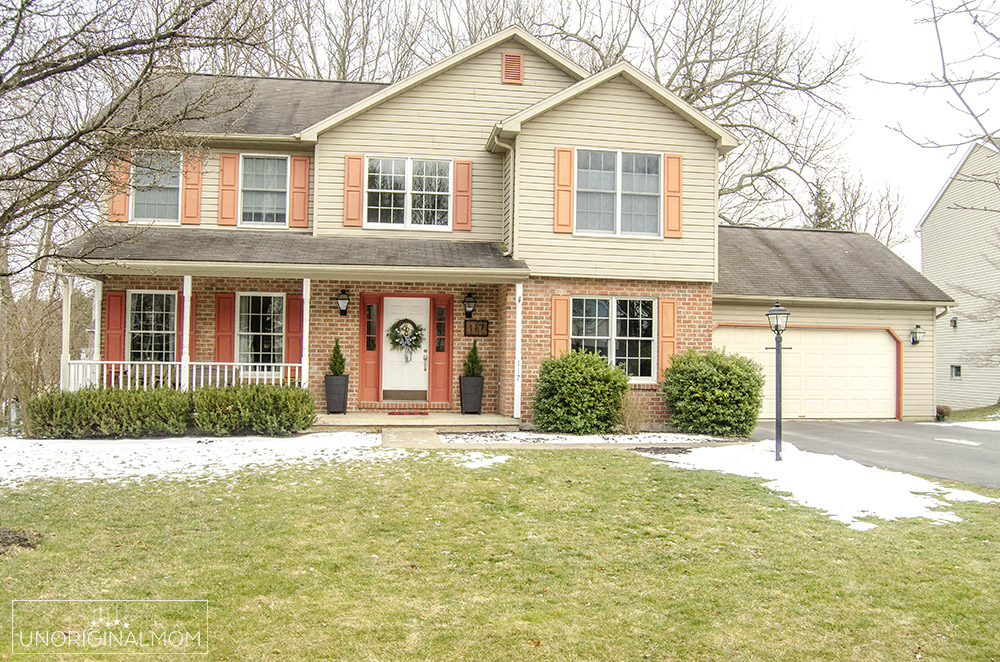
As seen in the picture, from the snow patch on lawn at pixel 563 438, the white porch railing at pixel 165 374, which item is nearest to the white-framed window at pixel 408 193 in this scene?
the white porch railing at pixel 165 374

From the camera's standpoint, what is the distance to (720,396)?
12.2 m

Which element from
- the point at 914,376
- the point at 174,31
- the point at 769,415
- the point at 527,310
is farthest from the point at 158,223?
the point at 914,376

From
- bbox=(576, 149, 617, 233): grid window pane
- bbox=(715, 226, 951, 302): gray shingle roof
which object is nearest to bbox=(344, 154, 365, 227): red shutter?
bbox=(576, 149, 617, 233): grid window pane

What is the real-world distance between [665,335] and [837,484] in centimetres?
553

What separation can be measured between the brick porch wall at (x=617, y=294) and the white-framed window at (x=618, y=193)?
976 mm

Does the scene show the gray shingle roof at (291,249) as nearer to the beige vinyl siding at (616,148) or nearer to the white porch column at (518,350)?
the white porch column at (518,350)

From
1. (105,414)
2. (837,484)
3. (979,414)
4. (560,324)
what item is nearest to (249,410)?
(105,414)

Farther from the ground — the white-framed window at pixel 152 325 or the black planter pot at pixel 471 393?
the white-framed window at pixel 152 325

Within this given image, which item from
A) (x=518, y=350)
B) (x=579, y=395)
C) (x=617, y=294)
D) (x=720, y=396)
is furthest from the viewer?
(x=617, y=294)

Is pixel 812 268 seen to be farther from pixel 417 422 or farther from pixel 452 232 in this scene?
pixel 417 422

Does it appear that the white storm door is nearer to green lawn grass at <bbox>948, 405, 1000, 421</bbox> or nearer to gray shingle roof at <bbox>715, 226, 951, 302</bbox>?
gray shingle roof at <bbox>715, 226, 951, 302</bbox>

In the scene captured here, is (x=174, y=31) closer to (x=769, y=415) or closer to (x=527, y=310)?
(x=527, y=310)

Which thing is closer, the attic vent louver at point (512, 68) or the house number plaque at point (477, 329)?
the house number plaque at point (477, 329)

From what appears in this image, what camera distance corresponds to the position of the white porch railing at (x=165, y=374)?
38.4ft
